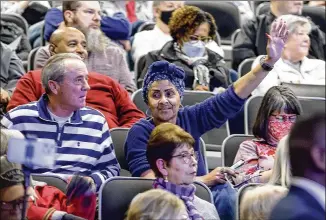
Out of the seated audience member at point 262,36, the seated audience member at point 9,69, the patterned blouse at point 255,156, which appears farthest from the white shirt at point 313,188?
the seated audience member at point 262,36

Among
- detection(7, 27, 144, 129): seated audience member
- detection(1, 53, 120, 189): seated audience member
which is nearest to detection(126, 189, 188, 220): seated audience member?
detection(1, 53, 120, 189): seated audience member

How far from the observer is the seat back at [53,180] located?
4.73 metres

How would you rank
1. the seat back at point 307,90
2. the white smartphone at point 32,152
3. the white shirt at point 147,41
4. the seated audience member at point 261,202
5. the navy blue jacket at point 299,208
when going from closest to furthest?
the navy blue jacket at point 299,208 < the white smartphone at point 32,152 < the seated audience member at point 261,202 < the seat back at point 307,90 < the white shirt at point 147,41

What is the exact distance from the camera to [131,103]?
232 inches

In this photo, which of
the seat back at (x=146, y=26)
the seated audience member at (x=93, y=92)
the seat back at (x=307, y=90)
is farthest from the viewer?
the seat back at (x=146, y=26)

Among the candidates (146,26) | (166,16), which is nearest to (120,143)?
(166,16)

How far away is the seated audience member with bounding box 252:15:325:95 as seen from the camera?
22.7 feet

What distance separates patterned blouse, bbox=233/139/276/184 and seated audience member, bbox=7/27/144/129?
26.5 inches

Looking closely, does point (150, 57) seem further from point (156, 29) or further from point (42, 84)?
point (42, 84)

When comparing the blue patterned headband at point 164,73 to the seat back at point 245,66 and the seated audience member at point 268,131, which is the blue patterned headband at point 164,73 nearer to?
the seated audience member at point 268,131

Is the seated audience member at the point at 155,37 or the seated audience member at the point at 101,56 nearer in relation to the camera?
the seated audience member at the point at 101,56

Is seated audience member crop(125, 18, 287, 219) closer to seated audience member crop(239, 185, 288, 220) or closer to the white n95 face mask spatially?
seated audience member crop(239, 185, 288, 220)

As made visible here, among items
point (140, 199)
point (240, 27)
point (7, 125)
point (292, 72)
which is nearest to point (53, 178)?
point (7, 125)

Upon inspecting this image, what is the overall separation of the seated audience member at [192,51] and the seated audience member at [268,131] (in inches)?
49.7
